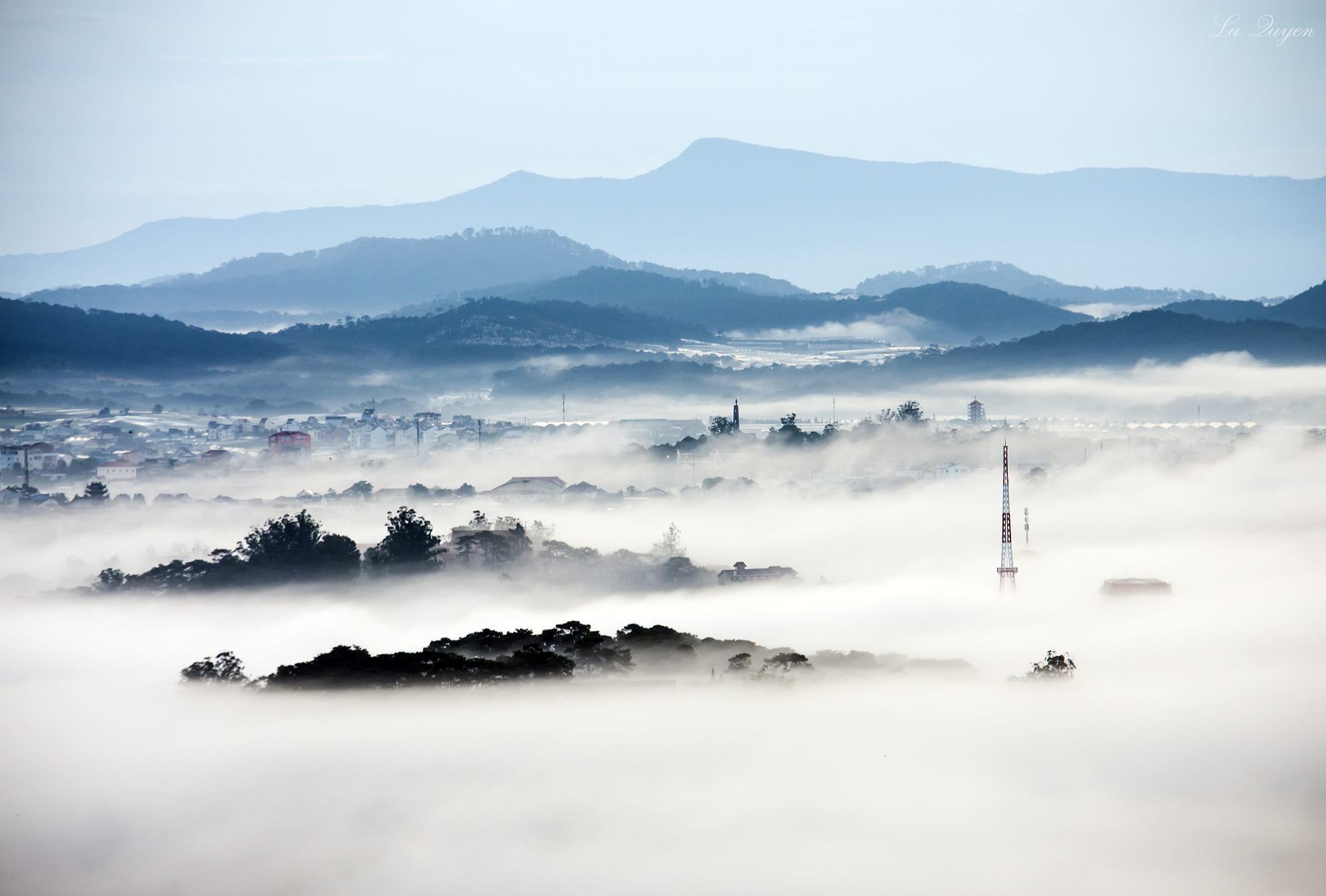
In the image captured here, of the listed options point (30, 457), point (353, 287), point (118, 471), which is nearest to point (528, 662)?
point (118, 471)

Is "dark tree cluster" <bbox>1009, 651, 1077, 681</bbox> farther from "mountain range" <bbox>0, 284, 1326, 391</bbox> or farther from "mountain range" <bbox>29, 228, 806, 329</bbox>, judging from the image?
"mountain range" <bbox>29, 228, 806, 329</bbox>

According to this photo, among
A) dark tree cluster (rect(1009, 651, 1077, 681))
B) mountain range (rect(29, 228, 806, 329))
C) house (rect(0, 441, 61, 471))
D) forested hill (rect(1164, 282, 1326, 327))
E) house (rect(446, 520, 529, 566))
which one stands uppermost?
mountain range (rect(29, 228, 806, 329))

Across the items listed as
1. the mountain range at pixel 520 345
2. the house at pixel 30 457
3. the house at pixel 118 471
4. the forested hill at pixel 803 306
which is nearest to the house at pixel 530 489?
the house at pixel 118 471

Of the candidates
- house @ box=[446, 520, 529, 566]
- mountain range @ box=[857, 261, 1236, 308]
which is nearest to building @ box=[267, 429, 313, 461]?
house @ box=[446, 520, 529, 566]

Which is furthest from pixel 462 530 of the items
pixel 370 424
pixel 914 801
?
pixel 370 424

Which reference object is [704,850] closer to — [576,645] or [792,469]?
[576,645]

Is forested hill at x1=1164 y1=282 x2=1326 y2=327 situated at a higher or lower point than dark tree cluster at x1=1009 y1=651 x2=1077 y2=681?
higher

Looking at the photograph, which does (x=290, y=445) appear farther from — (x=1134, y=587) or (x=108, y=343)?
(x=1134, y=587)

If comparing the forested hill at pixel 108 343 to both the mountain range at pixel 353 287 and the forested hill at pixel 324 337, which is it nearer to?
the forested hill at pixel 324 337
